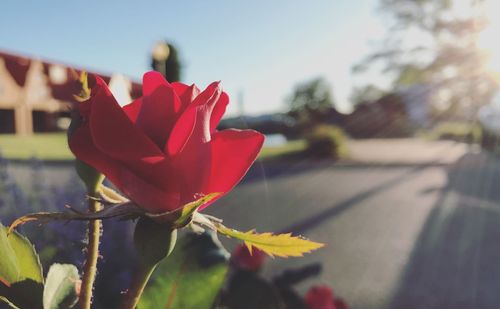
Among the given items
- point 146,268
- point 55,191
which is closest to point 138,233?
point 146,268

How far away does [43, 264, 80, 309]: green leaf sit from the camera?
370mm

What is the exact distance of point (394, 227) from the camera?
6102 mm

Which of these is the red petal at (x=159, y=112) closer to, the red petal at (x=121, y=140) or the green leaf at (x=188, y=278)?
the red petal at (x=121, y=140)

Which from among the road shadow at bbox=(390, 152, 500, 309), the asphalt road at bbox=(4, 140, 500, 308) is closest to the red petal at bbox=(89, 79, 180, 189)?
the asphalt road at bbox=(4, 140, 500, 308)

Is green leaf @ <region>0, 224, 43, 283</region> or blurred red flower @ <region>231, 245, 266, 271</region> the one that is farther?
blurred red flower @ <region>231, 245, 266, 271</region>

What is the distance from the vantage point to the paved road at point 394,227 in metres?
4.09

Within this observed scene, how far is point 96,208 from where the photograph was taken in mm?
367

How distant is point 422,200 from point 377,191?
3.34 feet

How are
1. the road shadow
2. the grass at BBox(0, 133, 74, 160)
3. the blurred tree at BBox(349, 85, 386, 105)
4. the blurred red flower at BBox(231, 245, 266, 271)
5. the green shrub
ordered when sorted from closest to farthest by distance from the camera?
1. the blurred red flower at BBox(231, 245, 266, 271)
2. the grass at BBox(0, 133, 74, 160)
3. the road shadow
4. the green shrub
5. the blurred tree at BBox(349, 85, 386, 105)

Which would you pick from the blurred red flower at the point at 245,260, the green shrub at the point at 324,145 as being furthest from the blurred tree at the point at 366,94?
the blurred red flower at the point at 245,260

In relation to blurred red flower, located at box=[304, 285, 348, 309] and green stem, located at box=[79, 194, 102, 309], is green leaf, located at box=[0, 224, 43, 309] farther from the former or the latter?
blurred red flower, located at box=[304, 285, 348, 309]

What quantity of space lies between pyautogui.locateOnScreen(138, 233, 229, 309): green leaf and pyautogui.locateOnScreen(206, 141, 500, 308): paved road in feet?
3.71

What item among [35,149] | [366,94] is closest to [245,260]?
[35,149]

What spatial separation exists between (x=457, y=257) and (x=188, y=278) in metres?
5.04
